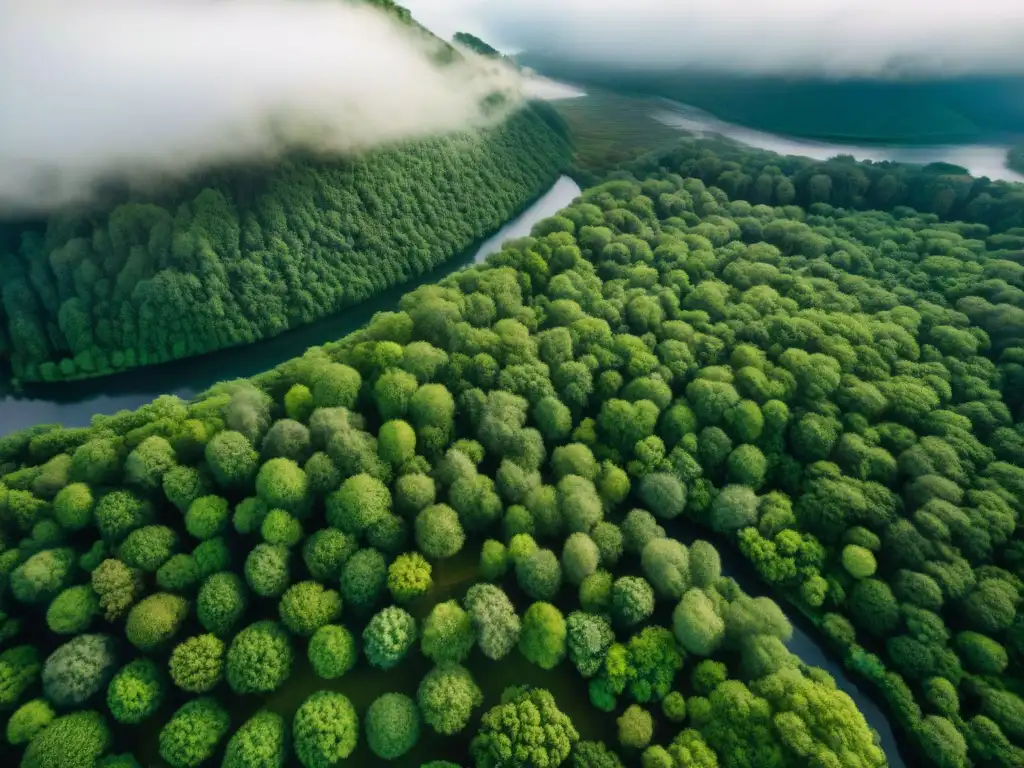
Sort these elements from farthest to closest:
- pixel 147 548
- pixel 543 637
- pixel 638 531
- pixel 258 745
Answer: pixel 638 531
pixel 147 548
pixel 543 637
pixel 258 745

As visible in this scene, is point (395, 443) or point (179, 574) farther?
point (395, 443)

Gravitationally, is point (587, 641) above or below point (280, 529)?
below

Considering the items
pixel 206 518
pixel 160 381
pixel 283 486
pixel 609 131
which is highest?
pixel 609 131

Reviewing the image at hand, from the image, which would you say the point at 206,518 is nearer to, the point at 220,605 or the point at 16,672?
the point at 220,605

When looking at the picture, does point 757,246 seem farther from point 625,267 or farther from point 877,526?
point 877,526

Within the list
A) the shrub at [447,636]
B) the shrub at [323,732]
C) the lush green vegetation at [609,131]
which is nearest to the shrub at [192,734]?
the shrub at [323,732]

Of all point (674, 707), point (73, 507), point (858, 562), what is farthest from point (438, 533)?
point (858, 562)

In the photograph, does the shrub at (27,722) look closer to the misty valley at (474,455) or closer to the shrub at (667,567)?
the misty valley at (474,455)
